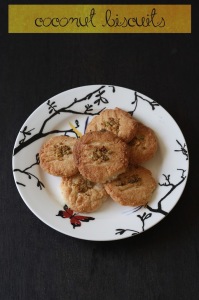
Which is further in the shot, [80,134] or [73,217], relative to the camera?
[80,134]

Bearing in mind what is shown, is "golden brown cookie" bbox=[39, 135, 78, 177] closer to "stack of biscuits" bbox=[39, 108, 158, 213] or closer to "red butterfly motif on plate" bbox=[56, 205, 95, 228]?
"stack of biscuits" bbox=[39, 108, 158, 213]

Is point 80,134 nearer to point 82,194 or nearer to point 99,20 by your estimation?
point 82,194

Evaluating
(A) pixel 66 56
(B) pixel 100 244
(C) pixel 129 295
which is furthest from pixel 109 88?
(C) pixel 129 295

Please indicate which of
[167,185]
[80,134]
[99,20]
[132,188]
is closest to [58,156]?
[80,134]

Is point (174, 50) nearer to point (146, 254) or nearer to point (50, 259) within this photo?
point (146, 254)

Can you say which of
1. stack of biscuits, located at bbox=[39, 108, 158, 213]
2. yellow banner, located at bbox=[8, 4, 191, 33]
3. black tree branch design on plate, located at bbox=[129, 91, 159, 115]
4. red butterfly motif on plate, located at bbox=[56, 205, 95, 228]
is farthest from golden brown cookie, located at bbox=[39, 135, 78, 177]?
yellow banner, located at bbox=[8, 4, 191, 33]

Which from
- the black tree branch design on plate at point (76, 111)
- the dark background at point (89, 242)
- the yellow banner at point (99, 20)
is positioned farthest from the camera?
the yellow banner at point (99, 20)

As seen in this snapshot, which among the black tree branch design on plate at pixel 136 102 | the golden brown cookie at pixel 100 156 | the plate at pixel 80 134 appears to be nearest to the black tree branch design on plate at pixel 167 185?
the plate at pixel 80 134

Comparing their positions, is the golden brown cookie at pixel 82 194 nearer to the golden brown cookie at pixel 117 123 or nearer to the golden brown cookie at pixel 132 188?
the golden brown cookie at pixel 132 188
